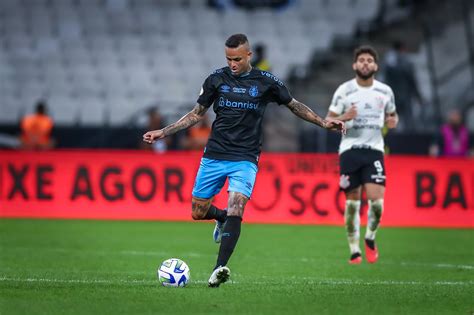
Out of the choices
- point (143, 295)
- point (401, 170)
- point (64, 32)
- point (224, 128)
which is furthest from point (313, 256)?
point (64, 32)

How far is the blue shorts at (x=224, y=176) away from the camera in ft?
33.2

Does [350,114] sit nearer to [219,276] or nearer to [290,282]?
[290,282]

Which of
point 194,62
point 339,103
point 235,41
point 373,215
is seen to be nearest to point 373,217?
point 373,215

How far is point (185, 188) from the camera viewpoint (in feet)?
65.2

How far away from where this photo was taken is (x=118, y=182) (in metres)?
19.9

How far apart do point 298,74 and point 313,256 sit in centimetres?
1493

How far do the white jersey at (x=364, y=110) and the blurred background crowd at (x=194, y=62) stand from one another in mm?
10543

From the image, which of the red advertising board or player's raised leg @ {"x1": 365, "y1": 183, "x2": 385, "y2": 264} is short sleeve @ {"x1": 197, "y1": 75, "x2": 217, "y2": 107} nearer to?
player's raised leg @ {"x1": 365, "y1": 183, "x2": 385, "y2": 264}

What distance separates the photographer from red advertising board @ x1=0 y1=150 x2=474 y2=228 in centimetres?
1966

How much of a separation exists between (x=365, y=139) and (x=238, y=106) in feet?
11.0

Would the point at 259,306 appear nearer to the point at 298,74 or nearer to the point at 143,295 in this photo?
the point at 143,295

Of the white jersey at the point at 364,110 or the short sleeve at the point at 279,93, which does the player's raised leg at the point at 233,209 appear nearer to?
the short sleeve at the point at 279,93

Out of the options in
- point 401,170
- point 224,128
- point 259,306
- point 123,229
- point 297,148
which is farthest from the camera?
point 297,148

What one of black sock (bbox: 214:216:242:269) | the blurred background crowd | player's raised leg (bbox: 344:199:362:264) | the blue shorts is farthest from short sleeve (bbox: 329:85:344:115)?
the blurred background crowd
